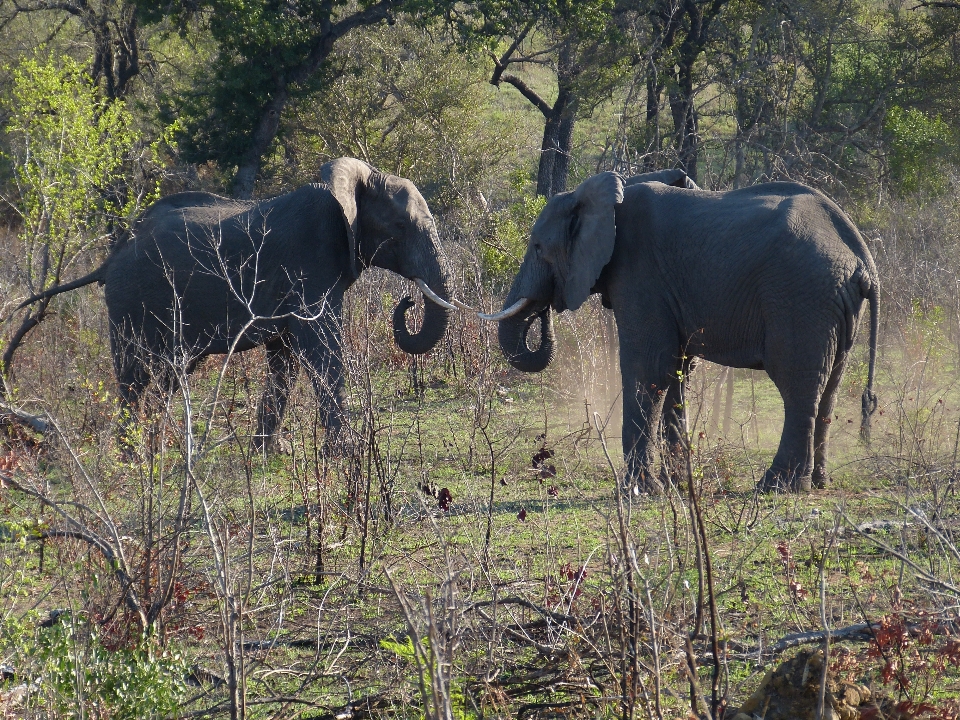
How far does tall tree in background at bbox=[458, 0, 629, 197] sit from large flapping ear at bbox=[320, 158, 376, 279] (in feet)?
20.7

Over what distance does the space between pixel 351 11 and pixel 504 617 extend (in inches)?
767

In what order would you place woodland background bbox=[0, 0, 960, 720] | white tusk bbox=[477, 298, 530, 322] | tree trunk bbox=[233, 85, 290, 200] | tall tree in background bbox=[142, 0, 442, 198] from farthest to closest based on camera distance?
tree trunk bbox=[233, 85, 290, 200] → tall tree in background bbox=[142, 0, 442, 198] → white tusk bbox=[477, 298, 530, 322] → woodland background bbox=[0, 0, 960, 720]

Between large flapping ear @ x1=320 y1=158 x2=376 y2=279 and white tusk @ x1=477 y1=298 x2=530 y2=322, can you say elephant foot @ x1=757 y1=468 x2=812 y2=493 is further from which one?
large flapping ear @ x1=320 y1=158 x2=376 y2=279

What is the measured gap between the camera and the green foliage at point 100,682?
4410mm

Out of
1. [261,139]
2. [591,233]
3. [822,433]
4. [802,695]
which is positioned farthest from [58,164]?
[261,139]

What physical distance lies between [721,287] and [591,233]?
39.0 inches

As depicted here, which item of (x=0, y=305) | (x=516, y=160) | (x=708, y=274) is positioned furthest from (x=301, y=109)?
(x=708, y=274)

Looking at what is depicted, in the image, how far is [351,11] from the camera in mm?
22938

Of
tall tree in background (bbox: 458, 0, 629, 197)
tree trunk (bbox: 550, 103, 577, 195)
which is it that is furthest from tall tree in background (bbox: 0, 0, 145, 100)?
tree trunk (bbox: 550, 103, 577, 195)

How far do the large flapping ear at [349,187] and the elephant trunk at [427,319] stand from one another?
0.47 meters

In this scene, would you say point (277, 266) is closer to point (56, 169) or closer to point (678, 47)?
point (56, 169)

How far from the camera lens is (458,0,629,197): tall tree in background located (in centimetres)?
1914

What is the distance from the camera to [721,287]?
8.12 meters

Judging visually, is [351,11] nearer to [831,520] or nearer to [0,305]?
[0,305]
